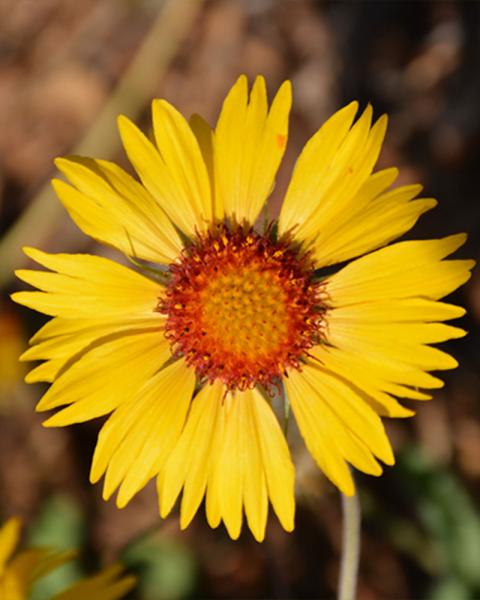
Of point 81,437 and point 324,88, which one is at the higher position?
point 324,88

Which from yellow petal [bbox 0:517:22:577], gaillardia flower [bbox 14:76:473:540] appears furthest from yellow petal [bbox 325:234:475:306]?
yellow petal [bbox 0:517:22:577]

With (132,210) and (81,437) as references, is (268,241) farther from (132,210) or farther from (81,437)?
(81,437)

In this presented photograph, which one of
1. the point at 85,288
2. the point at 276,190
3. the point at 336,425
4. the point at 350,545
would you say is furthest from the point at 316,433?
the point at 276,190

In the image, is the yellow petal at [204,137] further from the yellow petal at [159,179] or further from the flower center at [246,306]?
the flower center at [246,306]

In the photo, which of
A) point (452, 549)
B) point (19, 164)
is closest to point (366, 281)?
point (452, 549)

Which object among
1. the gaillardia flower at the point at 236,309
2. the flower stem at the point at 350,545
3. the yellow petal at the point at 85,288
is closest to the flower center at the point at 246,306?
the gaillardia flower at the point at 236,309

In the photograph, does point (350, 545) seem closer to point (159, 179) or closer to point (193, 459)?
point (193, 459)

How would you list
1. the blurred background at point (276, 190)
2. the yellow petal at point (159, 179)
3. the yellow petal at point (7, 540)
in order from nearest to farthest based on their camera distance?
1. the yellow petal at point (159, 179)
2. the yellow petal at point (7, 540)
3. the blurred background at point (276, 190)
